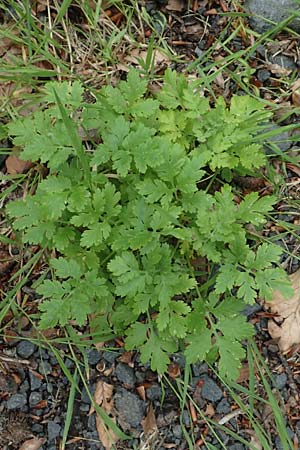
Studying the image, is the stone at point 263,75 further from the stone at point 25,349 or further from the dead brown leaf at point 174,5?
the stone at point 25,349

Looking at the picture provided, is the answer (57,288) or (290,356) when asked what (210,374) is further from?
(57,288)

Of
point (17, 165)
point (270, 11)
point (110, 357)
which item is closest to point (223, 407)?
point (110, 357)

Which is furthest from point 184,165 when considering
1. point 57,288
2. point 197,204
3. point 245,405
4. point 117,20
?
point 245,405

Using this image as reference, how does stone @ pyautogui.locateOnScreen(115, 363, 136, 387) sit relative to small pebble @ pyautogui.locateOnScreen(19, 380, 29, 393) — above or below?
below

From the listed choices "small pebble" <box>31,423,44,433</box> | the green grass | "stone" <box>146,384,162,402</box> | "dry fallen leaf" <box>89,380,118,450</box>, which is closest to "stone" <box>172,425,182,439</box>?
the green grass

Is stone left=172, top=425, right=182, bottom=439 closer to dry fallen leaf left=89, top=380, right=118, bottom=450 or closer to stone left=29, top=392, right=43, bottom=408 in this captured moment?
dry fallen leaf left=89, top=380, right=118, bottom=450
